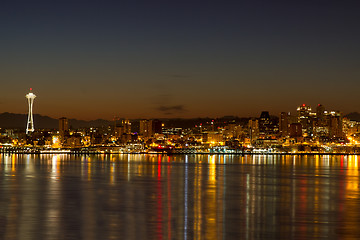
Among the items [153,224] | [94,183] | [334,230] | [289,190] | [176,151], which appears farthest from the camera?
[176,151]

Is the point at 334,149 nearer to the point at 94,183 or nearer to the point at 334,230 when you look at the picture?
the point at 94,183

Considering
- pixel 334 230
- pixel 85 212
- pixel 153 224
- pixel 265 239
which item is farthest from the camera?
pixel 85 212

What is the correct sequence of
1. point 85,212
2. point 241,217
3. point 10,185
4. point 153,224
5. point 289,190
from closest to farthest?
point 153,224, point 241,217, point 85,212, point 289,190, point 10,185

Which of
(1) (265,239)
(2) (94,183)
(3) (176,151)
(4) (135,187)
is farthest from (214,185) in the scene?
(3) (176,151)

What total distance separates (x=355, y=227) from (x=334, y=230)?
1255 millimetres

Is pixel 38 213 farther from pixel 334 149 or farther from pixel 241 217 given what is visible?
pixel 334 149

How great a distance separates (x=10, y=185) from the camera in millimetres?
42500

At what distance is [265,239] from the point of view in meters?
19.2

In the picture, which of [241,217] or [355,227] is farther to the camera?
[241,217]

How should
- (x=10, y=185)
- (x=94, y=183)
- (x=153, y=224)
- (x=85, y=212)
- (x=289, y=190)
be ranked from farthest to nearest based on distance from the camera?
(x=94, y=183) → (x=10, y=185) → (x=289, y=190) → (x=85, y=212) → (x=153, y=224)

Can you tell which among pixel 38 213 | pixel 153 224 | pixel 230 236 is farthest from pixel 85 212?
pixel 230 236

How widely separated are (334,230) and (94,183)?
27296 millimetres

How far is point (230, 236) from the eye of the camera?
19.8 m

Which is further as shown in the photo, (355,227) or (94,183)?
(94,183)
